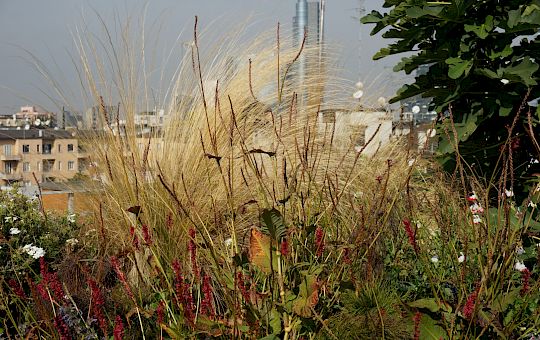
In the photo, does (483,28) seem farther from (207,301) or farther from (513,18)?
(207,301)

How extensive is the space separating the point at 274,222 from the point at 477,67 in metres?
1.67

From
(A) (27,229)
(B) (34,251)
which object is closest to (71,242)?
(A) (27,229)

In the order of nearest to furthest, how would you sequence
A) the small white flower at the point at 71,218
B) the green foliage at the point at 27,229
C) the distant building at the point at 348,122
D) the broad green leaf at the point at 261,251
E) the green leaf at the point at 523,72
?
the broad green leaf at the point at 261,251
the green leaf at the point at 523,72
the green foliage at the point at 27,229
the small white flower at the point at 71,218
the distant building at the point at 348,122

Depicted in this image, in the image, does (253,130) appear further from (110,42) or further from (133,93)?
Result: (110,42)

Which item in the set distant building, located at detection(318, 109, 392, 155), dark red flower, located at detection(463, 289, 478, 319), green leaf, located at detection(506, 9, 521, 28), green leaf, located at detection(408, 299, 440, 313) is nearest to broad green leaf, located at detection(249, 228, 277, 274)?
green leaf, located at detection(408, 299, 440, 313)

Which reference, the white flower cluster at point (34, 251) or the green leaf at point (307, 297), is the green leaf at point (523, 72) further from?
the white flower cluster at point (34, 251)

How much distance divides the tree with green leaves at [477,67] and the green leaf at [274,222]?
1292 mm

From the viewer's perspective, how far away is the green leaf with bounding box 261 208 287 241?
173cm

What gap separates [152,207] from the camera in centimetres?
314

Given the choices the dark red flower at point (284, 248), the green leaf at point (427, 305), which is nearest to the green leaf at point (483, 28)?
the green leaf at point (427, 305)

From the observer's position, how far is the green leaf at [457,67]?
281 centimetres

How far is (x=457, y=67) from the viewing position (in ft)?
9.35

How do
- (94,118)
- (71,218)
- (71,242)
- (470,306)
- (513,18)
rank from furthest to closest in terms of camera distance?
1. (94,118)
2. (71,218)
3. (71,242)
4. (513,18)
5. (470,306)

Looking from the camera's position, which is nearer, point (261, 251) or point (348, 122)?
point (261, 251)
